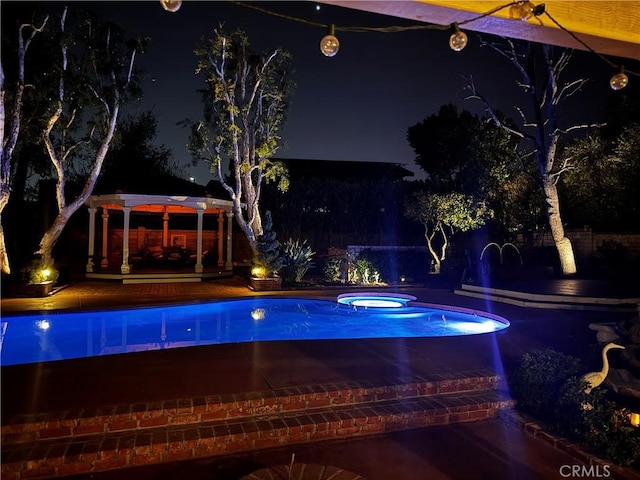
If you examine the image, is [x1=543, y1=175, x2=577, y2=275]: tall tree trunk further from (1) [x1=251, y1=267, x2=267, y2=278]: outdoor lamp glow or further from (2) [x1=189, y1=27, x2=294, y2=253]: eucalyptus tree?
(1) [x1=251, y1=267, x2=267, y2=278]: outdoor lamp glow

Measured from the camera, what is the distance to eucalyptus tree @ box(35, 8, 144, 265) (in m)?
12.3

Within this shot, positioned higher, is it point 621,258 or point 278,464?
point 621,258

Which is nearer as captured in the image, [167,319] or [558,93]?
[167,319]

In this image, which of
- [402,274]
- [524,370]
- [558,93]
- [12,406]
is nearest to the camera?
[12,406]

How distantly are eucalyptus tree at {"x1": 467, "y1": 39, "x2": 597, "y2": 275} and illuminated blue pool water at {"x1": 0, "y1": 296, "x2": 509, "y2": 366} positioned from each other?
6037 mm

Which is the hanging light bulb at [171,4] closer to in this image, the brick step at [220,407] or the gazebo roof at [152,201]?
the brick step at [220,407]

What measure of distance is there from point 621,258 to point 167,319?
1333 centimetres

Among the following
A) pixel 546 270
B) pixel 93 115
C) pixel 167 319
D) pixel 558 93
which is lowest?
pixel 167 319

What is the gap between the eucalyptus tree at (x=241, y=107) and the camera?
44.0ft

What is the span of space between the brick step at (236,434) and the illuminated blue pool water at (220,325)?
3407mm

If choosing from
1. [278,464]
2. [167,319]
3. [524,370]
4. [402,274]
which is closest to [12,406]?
[278,464]

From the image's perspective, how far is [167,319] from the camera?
9.50m

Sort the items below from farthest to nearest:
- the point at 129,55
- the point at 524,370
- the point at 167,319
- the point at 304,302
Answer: the point at 129,55
the point at 304,302
the point at 167,319
the point at 524,370

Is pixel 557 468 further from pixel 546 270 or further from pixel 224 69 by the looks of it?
pixel 224 69
